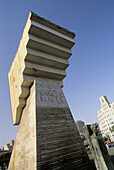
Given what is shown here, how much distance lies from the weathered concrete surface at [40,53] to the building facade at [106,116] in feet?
195

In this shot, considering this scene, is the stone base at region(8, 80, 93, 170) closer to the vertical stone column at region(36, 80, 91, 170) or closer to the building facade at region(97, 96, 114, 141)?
the vertical stone column at region(36, 80, 91, 170)

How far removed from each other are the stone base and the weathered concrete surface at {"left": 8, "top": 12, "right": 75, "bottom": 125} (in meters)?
1.30

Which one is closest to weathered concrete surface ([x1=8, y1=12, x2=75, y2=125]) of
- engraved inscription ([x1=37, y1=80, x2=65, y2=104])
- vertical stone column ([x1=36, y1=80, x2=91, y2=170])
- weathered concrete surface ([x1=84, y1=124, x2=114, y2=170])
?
engraved inscription ([x1=37, y1=80, x2=65, y2=104])

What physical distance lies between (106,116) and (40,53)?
65027 mm

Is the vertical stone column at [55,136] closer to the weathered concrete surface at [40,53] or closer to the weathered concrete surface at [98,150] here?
the weathered concrete surface at [98,150]

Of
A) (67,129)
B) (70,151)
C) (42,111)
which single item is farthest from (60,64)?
(70,151)

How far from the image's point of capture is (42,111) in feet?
23.3

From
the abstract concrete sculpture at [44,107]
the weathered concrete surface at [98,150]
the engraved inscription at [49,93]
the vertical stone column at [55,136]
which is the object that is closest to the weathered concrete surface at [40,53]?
the abstract concrete sculpture at [44,107]

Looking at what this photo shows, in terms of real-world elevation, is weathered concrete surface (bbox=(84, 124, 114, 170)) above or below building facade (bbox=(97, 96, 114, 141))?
below

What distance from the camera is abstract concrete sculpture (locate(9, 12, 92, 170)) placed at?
221 inches

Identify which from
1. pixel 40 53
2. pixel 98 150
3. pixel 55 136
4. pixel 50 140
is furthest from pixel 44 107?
pixel 40 53

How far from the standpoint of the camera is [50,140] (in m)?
5.95

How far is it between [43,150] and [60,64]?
7.17 meters

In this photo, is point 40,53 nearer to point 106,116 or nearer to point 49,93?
point 49,93
